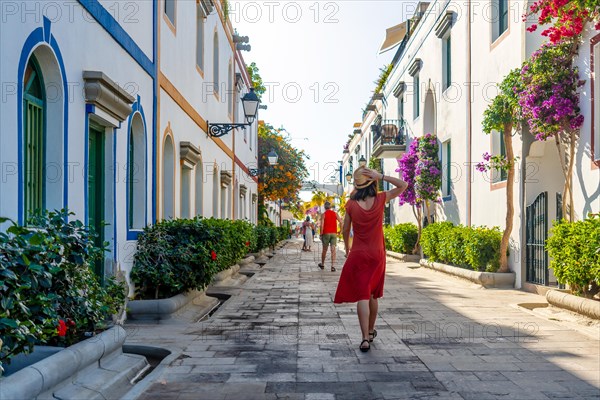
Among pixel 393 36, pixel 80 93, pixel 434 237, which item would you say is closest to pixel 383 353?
pixel 80 93

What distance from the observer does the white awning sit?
2619cm

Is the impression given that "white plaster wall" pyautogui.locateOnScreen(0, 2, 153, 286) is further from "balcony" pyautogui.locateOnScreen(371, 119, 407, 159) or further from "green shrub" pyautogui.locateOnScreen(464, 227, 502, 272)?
"balcony" pyautogui.locateOnScreen(371, 119, 407, 159)

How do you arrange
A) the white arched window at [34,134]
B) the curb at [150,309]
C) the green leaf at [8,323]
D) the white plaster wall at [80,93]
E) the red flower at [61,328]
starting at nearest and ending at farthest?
the green leaf at [8,323]
the red flower at [61,328]
the white plaster wall at [80,93]
the white arched window at [34,134]
the curb at [150,309]

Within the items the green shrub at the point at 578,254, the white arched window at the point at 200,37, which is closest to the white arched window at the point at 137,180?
the white arched window at the point at 200,37

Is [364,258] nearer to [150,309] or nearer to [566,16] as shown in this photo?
[150,309]

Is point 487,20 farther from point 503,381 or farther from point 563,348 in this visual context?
point 503,381

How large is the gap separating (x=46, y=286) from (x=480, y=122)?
11.9m

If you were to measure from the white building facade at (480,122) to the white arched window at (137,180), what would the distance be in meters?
6.39

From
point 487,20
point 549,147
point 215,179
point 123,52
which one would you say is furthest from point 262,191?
point 123,52

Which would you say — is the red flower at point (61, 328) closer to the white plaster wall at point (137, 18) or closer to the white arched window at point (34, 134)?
the white arched window at point (34, 134)

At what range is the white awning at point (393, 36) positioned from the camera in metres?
26.2

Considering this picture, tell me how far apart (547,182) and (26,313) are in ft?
32.4

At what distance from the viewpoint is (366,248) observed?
21.4 ft

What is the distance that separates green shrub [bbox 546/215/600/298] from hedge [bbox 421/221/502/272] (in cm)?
348
